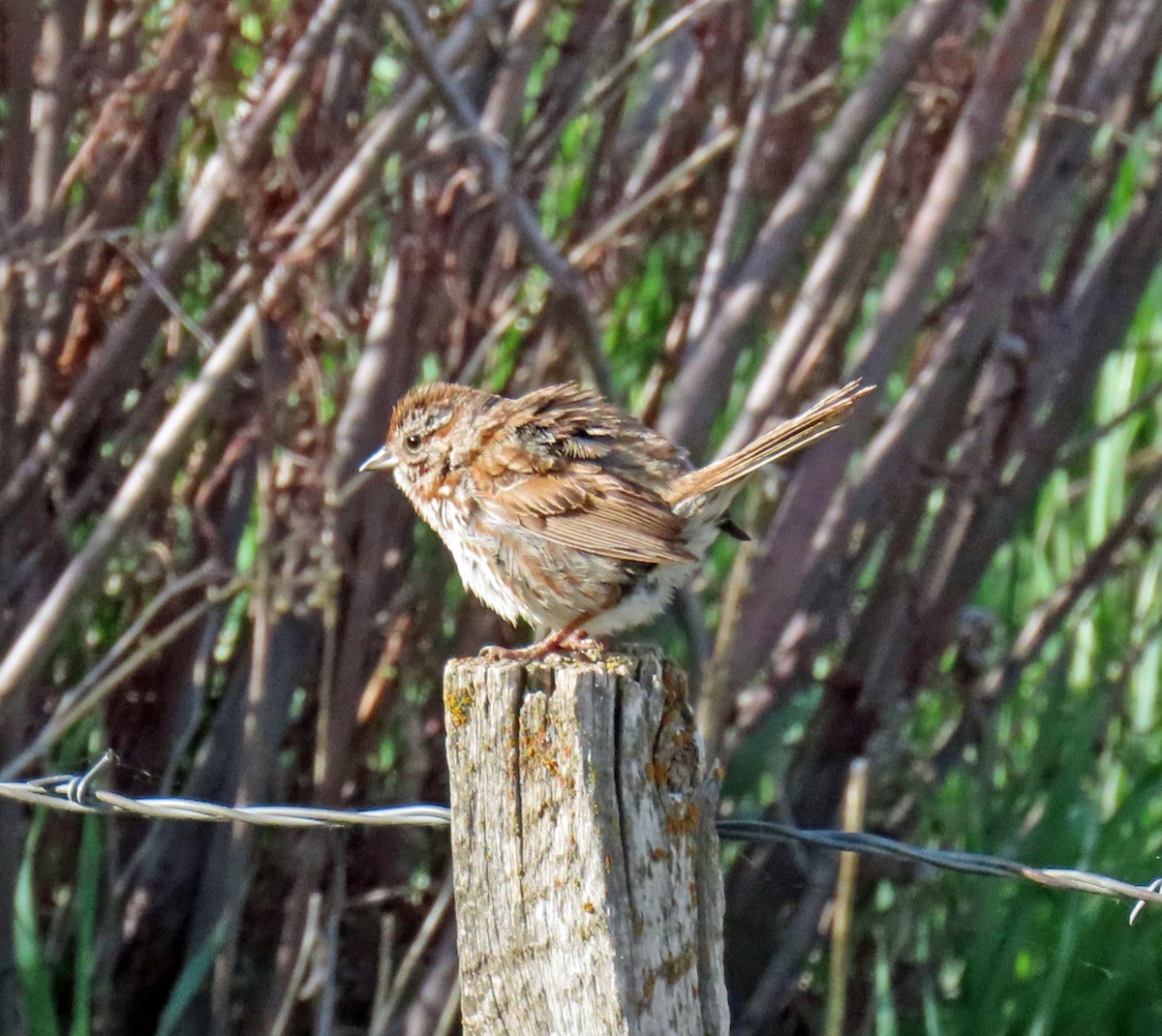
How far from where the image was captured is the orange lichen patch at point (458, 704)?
2.11 metres

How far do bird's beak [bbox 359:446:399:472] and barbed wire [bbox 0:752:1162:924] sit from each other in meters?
1.34

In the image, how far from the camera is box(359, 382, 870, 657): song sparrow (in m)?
3.32

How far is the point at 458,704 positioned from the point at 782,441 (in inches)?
47.4

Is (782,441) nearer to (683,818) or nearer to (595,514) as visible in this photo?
(595,514)

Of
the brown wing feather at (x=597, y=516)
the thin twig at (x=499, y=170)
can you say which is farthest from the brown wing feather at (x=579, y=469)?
the thin twig at (x=499, y=170)

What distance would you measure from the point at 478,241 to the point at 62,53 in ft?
3.76

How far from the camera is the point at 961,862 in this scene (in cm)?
220

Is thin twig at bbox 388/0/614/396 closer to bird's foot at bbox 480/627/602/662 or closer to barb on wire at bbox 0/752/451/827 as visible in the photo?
bird's foot at bbox 480/627/602/662

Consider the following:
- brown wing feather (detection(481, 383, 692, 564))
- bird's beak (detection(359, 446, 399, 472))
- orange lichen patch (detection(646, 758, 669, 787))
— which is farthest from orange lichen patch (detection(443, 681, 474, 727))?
bird's beak (detection(359, 446, 399, 472))

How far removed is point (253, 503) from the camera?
14.7 feet

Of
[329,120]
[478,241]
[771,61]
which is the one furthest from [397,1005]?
[771,61]

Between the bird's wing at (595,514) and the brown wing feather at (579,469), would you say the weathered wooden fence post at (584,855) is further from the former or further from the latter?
the brown wing feather at (579,469)

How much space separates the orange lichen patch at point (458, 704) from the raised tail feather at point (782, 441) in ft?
3.59

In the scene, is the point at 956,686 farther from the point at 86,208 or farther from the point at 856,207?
the point at 86,208
